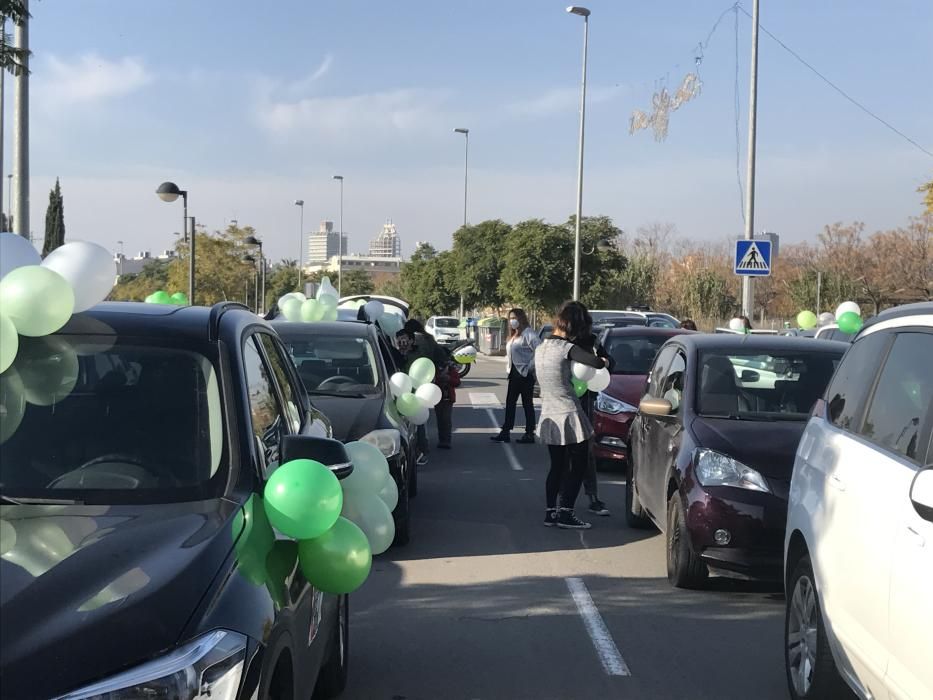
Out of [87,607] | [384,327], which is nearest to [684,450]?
[87,607]

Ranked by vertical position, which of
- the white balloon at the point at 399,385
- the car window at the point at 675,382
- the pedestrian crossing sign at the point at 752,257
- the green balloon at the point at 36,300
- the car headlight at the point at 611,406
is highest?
the pedestrian crossing sign at the point at 752,257

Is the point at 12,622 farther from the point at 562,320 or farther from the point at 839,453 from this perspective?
the point at 562,320

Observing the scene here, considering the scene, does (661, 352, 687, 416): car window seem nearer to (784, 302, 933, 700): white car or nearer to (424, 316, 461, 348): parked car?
(784, 302, 933, 700): white car

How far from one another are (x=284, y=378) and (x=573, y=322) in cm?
423

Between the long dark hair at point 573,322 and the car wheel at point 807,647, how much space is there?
13.0 ft

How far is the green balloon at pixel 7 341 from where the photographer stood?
3.27 metres

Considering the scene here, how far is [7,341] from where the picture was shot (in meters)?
3.28

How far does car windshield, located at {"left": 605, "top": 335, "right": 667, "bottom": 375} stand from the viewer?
13180 mm

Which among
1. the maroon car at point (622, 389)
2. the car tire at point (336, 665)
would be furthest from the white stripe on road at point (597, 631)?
the maroon car at point (622, 389)

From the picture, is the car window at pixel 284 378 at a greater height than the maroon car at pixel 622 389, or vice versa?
the car window at pixel 284 378

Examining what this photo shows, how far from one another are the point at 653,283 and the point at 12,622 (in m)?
51.6

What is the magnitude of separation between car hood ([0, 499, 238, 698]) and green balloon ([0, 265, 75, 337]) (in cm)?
65

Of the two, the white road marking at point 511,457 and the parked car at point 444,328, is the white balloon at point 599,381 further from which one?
the parked car at point 444,328

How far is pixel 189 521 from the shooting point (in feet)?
10.1
